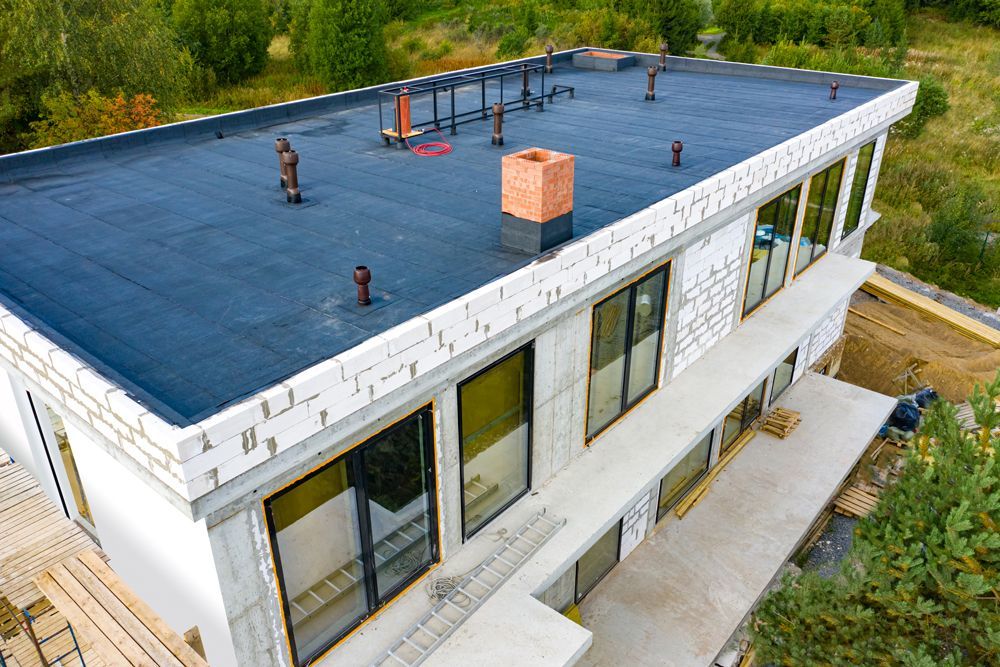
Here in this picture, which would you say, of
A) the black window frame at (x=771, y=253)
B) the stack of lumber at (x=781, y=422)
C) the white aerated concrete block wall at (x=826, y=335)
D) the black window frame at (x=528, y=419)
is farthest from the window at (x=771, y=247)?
the black window frame at (x=528, y=419)

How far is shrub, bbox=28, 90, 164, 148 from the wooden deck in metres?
Result: 21.1

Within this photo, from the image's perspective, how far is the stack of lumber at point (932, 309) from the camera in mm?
24469

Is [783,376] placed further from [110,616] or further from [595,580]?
[110,616]

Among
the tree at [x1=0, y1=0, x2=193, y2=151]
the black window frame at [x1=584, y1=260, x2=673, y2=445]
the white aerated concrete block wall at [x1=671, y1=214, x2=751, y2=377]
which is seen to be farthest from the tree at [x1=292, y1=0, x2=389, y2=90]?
the black window frame at [x1=584, y1=260, x2=673, y2=445]

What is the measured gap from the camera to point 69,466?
31.6ft

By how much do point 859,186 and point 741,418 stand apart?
6.88m

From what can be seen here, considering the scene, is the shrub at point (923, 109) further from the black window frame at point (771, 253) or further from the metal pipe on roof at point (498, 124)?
the metal pipe on roof at point (498, 124)

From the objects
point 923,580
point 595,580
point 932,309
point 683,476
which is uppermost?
point 923,580

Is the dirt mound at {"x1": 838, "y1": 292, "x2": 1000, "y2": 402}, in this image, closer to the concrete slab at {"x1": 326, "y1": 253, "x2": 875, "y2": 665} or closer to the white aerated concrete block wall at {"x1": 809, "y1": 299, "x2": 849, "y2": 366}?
the white aerated concrete block wall at {"x1": 809, "y1": 299, "x2": 849, "y2": 366}

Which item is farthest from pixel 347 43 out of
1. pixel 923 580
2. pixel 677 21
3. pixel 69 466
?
pixel 923 580

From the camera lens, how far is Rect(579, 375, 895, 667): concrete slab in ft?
42.1

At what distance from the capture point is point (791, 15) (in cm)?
4969

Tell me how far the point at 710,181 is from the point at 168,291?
26.8 ft

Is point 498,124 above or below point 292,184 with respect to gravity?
above
